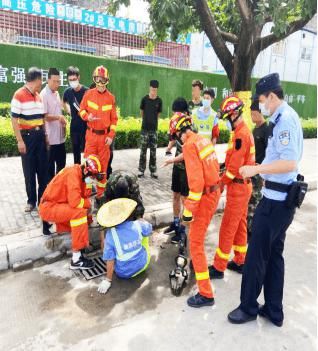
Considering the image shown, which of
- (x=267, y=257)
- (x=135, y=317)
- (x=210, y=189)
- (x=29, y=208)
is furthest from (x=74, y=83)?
(x=267, y=257)

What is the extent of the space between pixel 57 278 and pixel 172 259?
1.37m

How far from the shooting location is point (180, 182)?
4.44 meters

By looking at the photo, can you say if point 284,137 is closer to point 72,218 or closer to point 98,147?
point 72,218

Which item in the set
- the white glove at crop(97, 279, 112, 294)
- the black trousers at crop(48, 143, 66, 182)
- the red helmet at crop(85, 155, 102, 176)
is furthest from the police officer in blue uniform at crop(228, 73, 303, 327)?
the black trousers at crop(48, 143, 66, 182)

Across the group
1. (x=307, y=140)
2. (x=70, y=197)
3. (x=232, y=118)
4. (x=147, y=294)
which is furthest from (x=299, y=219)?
(x=307, y=140)

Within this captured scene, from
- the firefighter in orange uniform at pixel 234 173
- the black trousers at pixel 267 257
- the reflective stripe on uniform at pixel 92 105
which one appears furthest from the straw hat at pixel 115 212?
the reflective stripe on uniform at pixel 92 105

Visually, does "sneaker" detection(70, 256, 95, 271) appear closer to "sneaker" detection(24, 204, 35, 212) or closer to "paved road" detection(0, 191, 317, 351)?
"paved road" detection(0, 191, 317, 351)

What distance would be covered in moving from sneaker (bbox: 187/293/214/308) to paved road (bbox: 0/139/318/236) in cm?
229

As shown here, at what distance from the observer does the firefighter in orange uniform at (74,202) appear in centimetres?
380

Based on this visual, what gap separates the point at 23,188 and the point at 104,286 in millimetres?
3114

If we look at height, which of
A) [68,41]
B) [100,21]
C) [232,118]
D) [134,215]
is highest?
[100,21]

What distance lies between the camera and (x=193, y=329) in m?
2.93

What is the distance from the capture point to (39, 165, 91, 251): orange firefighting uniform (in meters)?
3.81

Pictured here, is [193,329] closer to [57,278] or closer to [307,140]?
[57,278]
